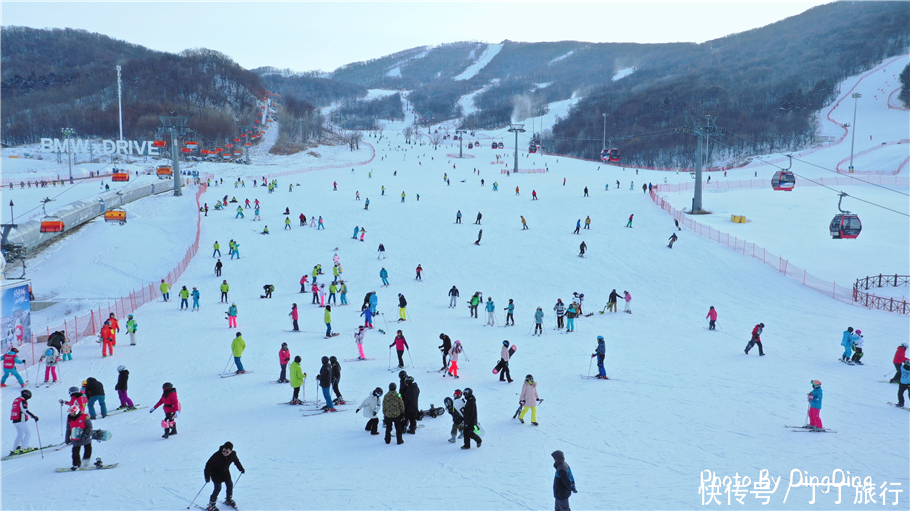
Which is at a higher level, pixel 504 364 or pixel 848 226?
pixel 848 226

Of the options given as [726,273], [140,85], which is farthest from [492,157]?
[140,85]

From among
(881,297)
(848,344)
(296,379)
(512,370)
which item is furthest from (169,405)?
(881,297)

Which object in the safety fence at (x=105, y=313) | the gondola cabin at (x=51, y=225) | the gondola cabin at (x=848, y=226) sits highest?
the gondola cabin at (x=848, y=226)

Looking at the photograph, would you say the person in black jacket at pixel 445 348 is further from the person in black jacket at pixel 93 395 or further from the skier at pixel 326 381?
the person in black jacket at pixel 93 395

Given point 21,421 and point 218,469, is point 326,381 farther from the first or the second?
point 21,421

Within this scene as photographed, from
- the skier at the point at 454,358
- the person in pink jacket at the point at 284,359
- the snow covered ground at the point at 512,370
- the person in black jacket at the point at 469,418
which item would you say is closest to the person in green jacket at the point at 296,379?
the snow covered ground at the point at 512,370

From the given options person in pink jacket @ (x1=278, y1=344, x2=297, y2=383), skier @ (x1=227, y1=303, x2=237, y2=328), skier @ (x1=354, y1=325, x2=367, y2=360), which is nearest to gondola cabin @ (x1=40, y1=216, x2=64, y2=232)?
skier @ (x1=227, y1=303, x2=237, y2=328)

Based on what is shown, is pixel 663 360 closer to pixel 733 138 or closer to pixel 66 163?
pixel 66 163
